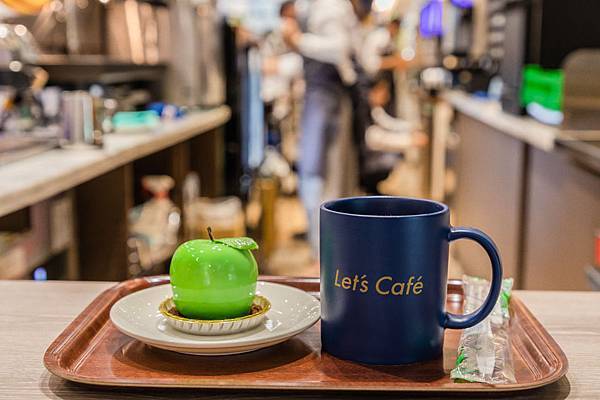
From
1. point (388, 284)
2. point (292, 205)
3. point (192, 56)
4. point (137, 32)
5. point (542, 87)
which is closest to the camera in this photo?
point (388, 284)

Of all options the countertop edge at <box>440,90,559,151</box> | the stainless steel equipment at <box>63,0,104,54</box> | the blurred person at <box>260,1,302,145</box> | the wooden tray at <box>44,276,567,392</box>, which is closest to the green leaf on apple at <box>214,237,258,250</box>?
the wooden tray at <box>44,276,567,392</box>

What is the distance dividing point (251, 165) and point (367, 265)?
4825mm

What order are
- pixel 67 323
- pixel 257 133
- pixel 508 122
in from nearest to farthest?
pixel 67 323 < pixel 508 122 < pixel 257 133

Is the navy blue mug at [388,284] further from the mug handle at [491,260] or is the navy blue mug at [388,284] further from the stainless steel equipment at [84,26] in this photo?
the stainless steel equipment at [84,26]

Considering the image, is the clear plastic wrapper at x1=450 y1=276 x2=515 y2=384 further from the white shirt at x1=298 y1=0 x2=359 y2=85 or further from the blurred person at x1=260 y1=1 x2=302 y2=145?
the blurred person at x1=260 y1=1 x2=302 y2=145

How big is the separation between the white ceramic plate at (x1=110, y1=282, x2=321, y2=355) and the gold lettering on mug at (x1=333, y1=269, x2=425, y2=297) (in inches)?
3.1

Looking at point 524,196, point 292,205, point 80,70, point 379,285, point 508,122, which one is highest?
point 80,70

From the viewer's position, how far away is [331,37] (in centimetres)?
477

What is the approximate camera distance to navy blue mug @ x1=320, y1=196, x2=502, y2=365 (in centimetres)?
73

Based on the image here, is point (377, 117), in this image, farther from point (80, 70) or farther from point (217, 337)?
point (217, 337)

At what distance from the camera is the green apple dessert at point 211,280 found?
803mm

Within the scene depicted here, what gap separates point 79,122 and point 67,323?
192cm

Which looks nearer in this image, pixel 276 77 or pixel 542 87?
pixel 542 87

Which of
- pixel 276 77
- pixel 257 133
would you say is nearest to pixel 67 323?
pixel 257 133
